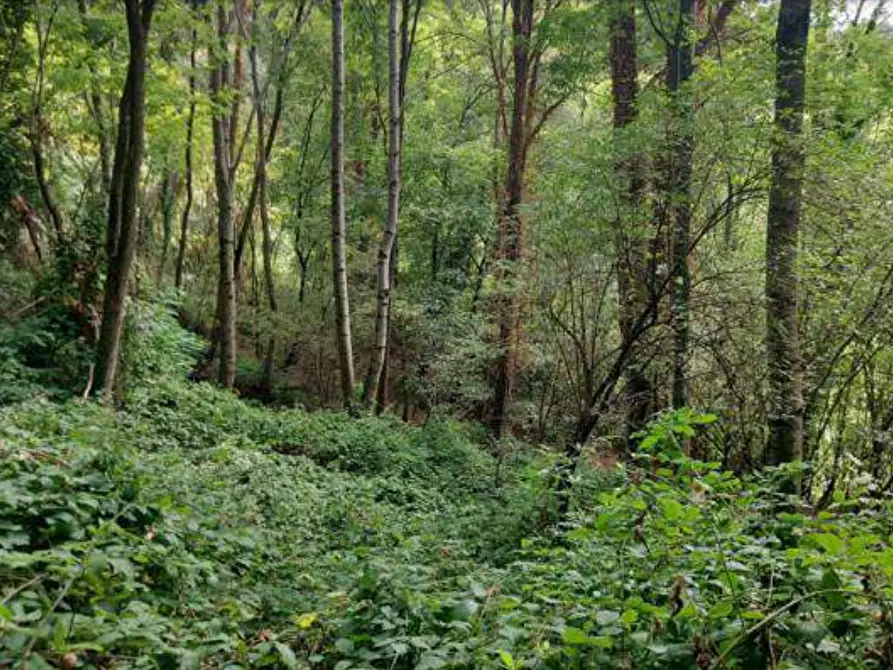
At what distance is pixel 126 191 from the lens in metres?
5.89

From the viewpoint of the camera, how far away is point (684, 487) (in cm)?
298

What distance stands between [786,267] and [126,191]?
21.0 feet

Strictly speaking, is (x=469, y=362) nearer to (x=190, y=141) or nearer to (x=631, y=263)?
(x=631, y=263)

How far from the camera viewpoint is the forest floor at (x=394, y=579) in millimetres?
1944

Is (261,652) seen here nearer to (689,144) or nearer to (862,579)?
(862,579)

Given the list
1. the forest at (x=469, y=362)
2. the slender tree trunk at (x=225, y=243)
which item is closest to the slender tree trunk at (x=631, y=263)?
the forest at (x=469, y=362)

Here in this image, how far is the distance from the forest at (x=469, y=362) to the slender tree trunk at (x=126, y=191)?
1.3 inches

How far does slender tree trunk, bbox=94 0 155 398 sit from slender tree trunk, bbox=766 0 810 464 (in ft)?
19.2

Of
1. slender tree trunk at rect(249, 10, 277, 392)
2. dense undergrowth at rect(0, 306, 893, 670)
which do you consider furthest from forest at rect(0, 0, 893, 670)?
slender tree trunk at rect(249, 10, 277, 392)

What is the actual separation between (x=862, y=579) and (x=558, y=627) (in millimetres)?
992

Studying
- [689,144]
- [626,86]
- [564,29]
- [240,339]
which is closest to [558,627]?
[689,144]

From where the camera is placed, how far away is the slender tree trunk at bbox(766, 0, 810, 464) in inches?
221

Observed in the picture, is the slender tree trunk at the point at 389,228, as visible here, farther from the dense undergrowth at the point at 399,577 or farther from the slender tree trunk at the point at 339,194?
the dense undergrowth at the point at 399,577

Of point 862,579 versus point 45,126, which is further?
point 45,126
